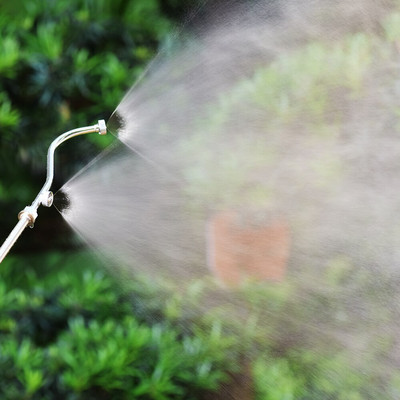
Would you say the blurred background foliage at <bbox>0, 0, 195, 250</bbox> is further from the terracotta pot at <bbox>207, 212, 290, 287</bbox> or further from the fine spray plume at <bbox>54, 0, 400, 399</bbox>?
the terracotta pot at <bbox>207, 212, 290, 287</bbox>

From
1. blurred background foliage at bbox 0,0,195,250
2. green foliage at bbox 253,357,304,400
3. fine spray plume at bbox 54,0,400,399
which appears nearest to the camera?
fine spray plume at bbox 54,0,400,399

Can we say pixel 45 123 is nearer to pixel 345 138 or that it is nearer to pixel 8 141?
pixel 8 141

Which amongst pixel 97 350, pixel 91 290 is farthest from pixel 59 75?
pixel 97 350

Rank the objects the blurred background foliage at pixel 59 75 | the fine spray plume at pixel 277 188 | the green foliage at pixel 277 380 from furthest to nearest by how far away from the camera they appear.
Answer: the blurred background foliage at pixel 59 75, the green foliage at pixel 277 380, the fine spray plume at pixel 277 188

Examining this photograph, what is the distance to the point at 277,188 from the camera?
1.22 meters

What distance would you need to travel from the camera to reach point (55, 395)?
4.50 ft

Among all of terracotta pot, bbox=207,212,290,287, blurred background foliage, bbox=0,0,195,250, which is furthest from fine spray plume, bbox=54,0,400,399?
blurred background foliage, bbox=0,0,195,250

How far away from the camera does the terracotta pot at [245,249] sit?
1229mm

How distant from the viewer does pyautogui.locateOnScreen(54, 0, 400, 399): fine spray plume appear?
117 centimetres

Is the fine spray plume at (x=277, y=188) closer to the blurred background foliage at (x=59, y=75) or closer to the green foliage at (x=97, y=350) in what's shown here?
the green foliage at (x=97, y=350)

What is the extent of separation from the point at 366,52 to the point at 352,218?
288 millimetres

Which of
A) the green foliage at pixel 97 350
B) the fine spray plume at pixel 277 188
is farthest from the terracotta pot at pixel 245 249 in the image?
the green foliage at pixel 97 350

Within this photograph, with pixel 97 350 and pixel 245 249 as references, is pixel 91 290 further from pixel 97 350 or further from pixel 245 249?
pixel 245 249

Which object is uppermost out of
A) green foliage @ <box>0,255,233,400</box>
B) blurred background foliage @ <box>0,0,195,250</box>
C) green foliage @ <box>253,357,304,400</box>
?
blurred background foliage @ <box>0,0,195,250</box>
